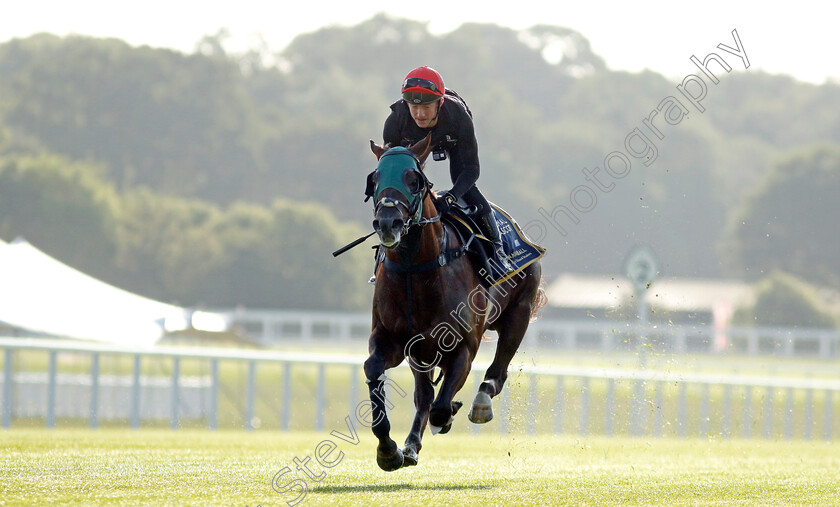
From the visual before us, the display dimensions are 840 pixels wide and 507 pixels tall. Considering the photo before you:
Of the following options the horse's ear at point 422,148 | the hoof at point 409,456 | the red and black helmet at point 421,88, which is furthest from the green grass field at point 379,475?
the red and black helmet at point 421,88

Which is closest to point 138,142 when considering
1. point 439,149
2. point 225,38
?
point 225,38

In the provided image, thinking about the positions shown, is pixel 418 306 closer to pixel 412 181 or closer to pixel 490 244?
pixel 412 181

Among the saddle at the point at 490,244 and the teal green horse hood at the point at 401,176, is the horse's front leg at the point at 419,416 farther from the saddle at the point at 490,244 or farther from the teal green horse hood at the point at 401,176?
the teal green horse hood at the point at 401,176

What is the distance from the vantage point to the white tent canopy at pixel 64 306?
17875mm

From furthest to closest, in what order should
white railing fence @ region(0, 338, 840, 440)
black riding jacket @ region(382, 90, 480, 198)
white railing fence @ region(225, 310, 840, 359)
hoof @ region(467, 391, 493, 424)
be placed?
white railing fence @ region(225, 310, 840, 359), white railing fence @ region(0, 338, 840, 440), black riding jacket @ region(382, 90, 480, 198), hoof @ region(467, 391, 493, 424)

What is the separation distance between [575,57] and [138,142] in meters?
58.4

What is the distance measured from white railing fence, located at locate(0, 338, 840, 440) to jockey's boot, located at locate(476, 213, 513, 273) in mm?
5070

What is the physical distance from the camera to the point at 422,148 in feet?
22.2

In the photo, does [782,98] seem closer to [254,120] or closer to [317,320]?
[254,120]

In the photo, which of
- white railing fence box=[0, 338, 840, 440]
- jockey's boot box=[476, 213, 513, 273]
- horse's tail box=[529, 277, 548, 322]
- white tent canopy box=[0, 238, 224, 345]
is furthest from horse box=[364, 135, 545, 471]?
white tent canopy box=[0, 238, 224, 345]

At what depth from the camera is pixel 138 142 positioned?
5688 centimetres

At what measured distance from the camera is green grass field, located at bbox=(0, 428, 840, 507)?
5.84 meters

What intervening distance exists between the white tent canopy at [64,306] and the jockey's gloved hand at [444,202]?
11.7 meters

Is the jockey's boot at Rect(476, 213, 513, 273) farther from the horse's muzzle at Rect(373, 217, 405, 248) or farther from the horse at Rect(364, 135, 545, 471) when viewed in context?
the horse's muzzle at Rect(373, 217, 405, 248)
